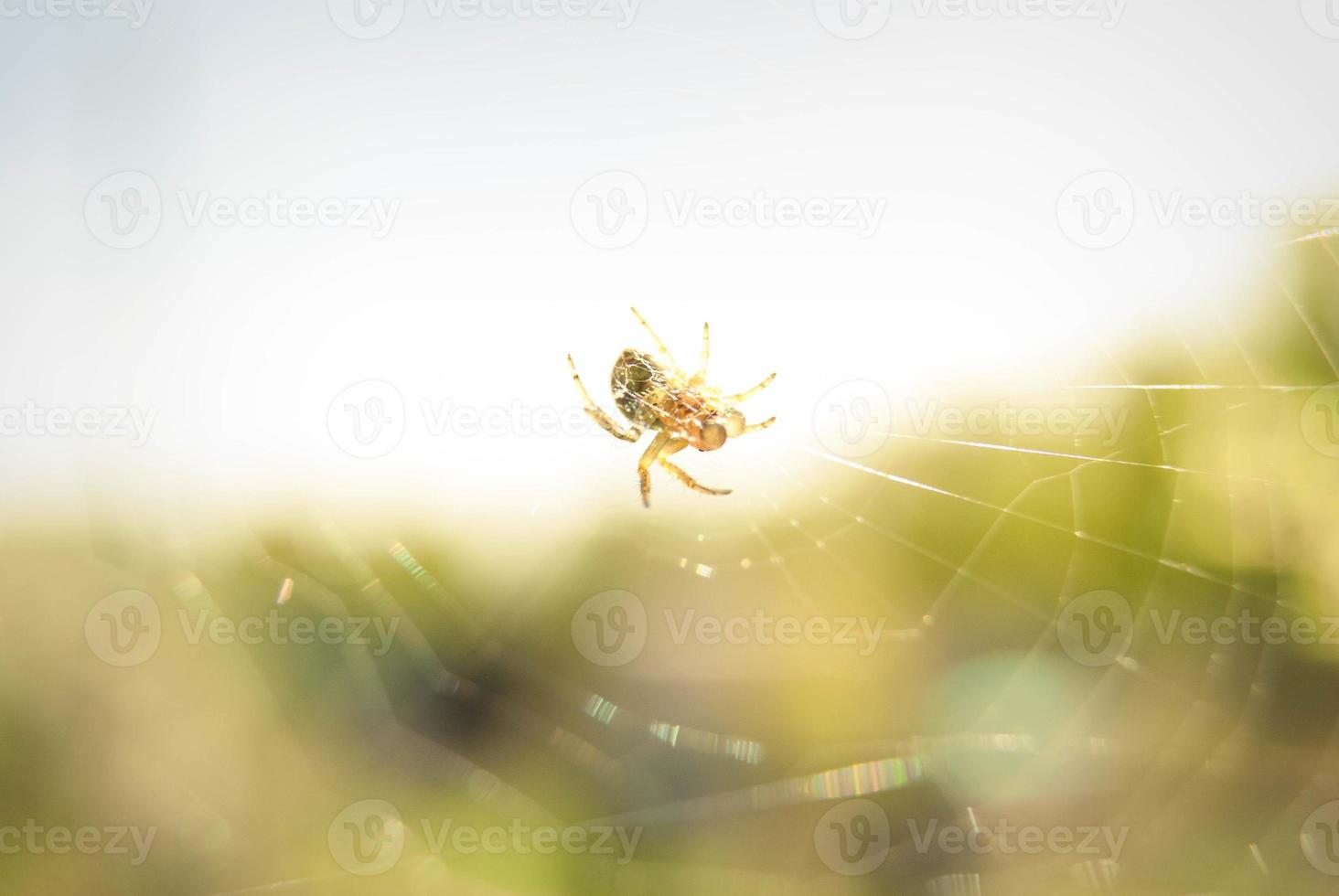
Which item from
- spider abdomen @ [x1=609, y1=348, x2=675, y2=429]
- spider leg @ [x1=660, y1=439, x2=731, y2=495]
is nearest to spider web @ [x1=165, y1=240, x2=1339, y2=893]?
spider leg @ [x1=660, y1=439, x2=731, y2=495]

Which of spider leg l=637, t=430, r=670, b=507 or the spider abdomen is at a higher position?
the spider abdomen

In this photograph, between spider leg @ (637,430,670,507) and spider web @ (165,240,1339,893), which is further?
spider web @ (165,240,1339,893)

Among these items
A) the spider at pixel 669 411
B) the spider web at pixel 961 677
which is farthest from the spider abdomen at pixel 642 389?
the spider web at pixel 961 677

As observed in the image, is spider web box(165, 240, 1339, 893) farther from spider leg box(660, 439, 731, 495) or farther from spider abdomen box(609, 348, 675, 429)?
spider abdomen box(609, 348, 675, 429)

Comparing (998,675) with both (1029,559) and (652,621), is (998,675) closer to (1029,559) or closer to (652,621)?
(1029,559)

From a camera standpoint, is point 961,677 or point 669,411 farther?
point 961,677

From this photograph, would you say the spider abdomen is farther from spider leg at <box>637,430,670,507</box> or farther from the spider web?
the spider web

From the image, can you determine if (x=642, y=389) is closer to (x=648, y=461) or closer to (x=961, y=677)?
(x=648, y=461)

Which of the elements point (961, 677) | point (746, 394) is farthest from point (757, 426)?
point (961, 677)
